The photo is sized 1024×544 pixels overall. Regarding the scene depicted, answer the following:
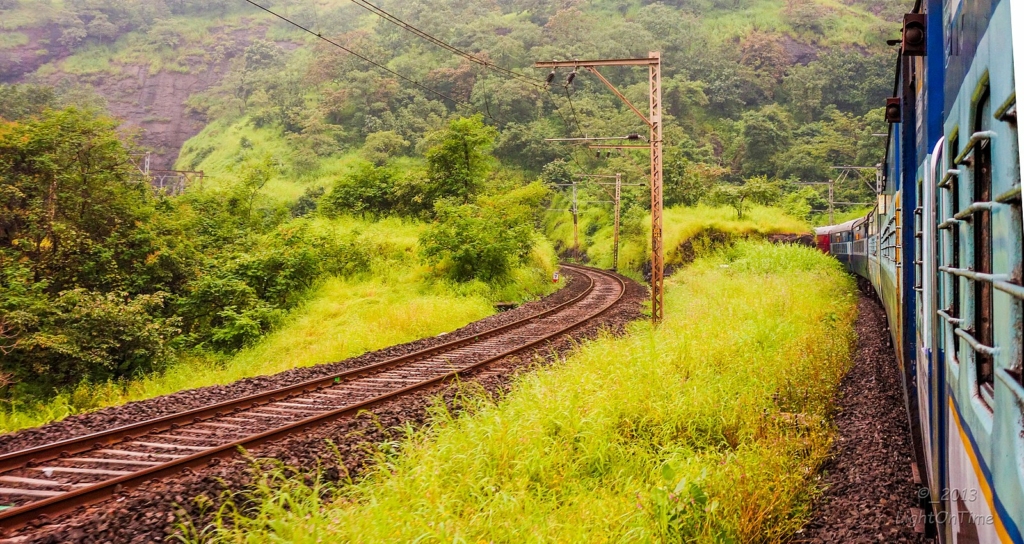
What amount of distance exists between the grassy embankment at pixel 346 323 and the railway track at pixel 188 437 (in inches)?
119

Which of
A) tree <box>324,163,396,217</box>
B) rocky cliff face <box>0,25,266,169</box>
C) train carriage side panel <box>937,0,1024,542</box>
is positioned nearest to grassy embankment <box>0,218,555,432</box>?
tree <box>324,163,396,217</box>

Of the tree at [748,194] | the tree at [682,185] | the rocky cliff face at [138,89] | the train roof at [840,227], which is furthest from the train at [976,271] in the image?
the rocky cliff face at [138,89]

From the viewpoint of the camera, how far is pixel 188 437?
24.9 ft

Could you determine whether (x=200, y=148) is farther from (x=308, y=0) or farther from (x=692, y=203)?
(x=308, y=0)

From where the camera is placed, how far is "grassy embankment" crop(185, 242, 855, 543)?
4.79 meters

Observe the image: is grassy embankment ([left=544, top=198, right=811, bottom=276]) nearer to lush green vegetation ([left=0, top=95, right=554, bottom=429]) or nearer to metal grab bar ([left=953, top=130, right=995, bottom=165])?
lush green vegetation ([left=0, top=95, right=554, bottom=429])

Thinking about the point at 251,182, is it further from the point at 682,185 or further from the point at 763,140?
the point at 763,140

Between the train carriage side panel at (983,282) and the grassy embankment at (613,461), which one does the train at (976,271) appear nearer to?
the train carriage side panel at (983,282)

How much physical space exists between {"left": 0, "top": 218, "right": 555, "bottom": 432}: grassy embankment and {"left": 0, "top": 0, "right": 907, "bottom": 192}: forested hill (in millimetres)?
18296

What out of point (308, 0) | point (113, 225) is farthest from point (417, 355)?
point (308, 0)

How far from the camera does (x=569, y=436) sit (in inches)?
255

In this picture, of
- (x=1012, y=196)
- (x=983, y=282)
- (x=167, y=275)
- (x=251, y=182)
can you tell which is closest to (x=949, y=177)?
(x=983, y=282)

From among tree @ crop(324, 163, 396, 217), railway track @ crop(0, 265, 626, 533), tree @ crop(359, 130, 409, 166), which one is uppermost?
tree @ crop(359, 130, 409, 166)

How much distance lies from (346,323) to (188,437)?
902 centimetres
